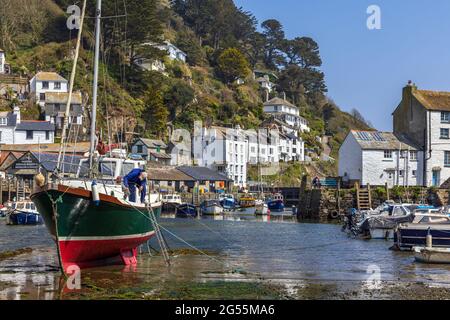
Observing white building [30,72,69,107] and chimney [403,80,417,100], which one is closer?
chimney [403,80,417,100]

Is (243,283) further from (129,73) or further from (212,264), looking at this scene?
(129,73)

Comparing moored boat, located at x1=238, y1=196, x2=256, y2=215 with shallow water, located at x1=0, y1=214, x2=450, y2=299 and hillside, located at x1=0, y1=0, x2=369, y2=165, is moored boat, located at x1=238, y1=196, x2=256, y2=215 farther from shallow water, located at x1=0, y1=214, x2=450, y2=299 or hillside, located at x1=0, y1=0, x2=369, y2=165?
shallow water, located at x1=0, y1=214, x2=450, y2=299

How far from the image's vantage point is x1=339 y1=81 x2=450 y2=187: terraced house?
70000 mm

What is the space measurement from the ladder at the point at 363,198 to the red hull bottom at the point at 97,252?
41093mm

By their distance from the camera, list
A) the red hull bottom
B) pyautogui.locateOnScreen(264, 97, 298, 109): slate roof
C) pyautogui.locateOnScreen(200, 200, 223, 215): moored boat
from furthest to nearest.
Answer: pyautogui.locateOnScreen(264, 97, 298, 109): slate roof
pyautogui.locateOnScreen(200, 200, 223, 215): moored boat
the red hull bottom

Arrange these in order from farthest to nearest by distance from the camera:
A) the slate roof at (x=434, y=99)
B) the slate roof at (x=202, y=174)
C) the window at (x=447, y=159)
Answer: the slate roof at (x=202, y=174) → the window at (x=447, y=159) → the slate roof at (x=434, y=99)

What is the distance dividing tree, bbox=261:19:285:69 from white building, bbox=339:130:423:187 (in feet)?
366

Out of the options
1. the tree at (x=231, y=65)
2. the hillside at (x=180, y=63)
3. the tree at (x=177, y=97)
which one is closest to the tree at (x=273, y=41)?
the hillside at (x=180, y=63)

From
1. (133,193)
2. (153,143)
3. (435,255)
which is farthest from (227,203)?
(133,193)

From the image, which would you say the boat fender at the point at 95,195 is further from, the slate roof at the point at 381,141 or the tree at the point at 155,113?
the tree at the point at 155,113

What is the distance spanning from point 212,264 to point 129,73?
304 feet


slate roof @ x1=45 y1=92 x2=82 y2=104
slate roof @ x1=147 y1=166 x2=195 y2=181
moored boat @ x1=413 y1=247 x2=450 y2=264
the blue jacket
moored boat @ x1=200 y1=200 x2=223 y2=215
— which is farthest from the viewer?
slate roof @ x1=45 y1=92 x2=82 y2=104

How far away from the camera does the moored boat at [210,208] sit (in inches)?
3267

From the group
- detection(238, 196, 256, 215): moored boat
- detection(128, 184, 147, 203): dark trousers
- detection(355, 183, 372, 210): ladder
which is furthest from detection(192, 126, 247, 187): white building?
detection(128, 184, 147, 203): dark trousers
